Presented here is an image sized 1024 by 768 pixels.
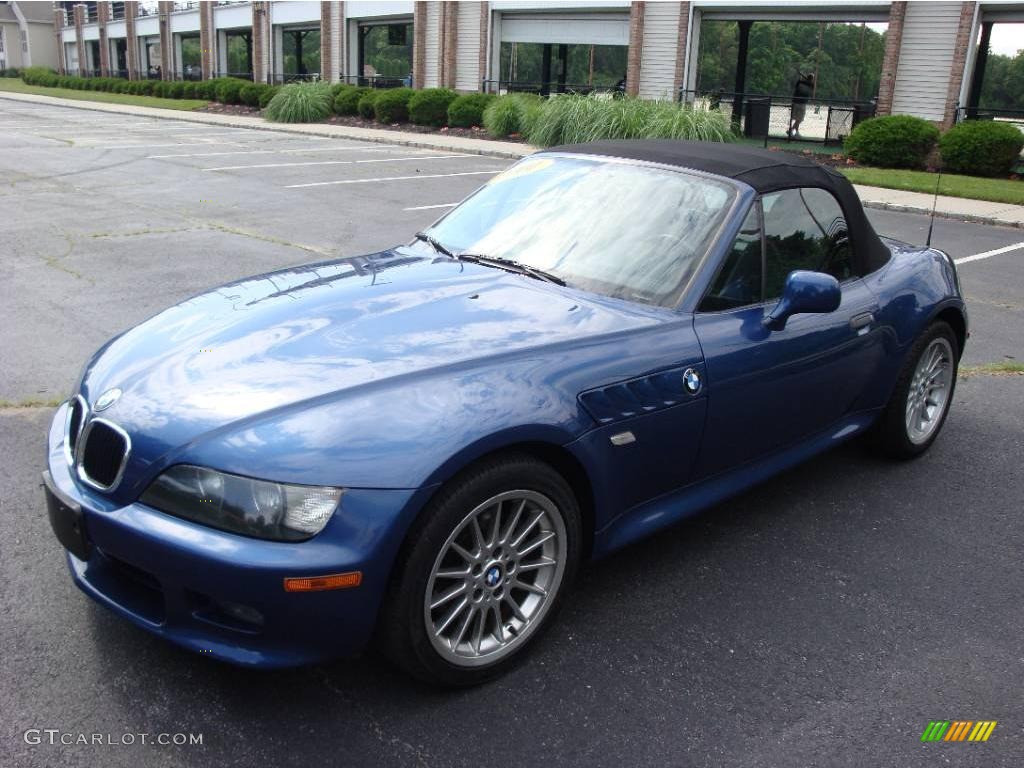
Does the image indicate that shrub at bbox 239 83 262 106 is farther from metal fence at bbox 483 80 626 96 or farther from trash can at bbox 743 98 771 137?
trash can at bbox 743 98 771 137

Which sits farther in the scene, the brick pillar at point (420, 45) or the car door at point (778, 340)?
the brick pillar at point (420, 45)

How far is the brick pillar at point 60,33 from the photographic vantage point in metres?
73.6

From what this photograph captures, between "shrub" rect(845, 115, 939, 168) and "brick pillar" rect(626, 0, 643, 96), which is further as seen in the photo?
"brick pillar" rect(626, 0, 643, 96)

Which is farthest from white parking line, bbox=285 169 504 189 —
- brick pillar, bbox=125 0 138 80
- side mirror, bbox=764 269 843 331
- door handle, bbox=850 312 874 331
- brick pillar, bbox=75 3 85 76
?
brick pillar, bbox=75 3 85 76

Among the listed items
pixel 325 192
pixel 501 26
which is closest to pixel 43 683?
pixel 325 192

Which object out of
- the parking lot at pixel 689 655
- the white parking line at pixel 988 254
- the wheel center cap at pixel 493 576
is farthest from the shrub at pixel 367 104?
the wheel center cap at pixel 493 576

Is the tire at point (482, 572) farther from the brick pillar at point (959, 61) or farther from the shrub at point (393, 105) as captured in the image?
the shrub at point (393, 105)

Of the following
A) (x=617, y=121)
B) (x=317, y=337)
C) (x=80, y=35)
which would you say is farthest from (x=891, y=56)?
(x=80, y=35)

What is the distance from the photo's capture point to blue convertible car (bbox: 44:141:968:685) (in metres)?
2.53

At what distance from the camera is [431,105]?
27.9 meters

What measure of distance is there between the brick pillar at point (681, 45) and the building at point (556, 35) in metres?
0.03

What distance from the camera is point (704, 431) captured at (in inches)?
136

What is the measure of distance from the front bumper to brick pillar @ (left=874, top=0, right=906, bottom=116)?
898 inches

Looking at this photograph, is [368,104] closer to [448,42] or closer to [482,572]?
[448,42]
